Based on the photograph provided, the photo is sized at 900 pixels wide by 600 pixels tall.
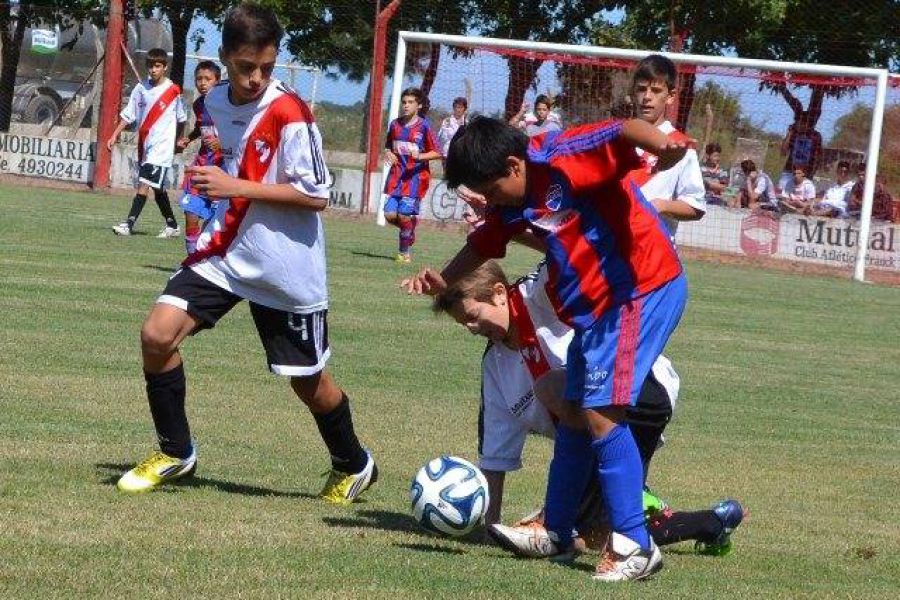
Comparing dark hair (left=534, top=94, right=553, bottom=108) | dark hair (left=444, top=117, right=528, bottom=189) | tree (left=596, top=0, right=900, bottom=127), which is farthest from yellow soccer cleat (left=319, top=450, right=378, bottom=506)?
tree (left=596, top=0, right=900, bottom=127)

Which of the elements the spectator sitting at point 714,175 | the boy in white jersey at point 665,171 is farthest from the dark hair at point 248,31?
the spectator sitting at point 714,175

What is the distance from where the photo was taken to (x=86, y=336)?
960cm

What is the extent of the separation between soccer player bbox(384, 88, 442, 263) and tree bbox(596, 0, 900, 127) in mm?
18732

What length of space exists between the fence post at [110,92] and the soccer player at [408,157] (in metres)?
9.65

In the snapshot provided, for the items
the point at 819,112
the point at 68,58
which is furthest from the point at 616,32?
the point at 819,112

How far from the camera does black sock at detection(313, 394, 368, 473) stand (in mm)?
5898

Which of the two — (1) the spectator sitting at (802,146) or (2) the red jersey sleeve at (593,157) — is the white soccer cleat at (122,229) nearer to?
(1) the spectator sitting at (802,146)

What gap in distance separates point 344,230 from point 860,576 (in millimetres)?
17113

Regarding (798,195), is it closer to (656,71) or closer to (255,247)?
(656,71)

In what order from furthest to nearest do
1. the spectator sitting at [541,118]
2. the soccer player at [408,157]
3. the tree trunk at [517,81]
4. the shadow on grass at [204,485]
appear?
the tree trunk at [517,81] → the spectator sitting at [541,118] → the soccer player at [408,157] → the shadow on grass at [204,485]

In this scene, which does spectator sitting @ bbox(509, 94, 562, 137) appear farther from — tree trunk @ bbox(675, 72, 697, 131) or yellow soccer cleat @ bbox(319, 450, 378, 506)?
yellow soccer cleat @ bbox(319, 450, 378, 506)

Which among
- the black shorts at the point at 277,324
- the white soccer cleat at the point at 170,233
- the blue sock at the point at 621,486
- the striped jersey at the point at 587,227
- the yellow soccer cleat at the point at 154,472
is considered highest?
the striped jersey at the point at 587,227

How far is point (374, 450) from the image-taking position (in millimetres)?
7133

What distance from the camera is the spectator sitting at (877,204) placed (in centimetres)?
2186
